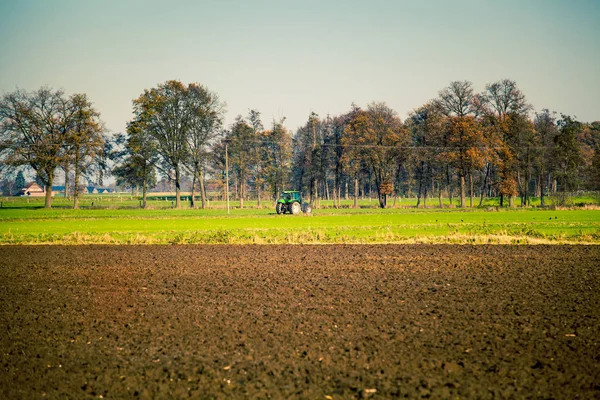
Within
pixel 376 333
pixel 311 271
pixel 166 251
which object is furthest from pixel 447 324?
pixel 166 251

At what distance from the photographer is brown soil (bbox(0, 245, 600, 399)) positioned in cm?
745

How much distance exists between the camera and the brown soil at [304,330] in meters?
7.45

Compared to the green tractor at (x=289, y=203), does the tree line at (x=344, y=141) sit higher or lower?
higher

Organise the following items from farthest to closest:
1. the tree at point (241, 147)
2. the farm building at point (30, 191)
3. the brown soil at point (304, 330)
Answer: the farm building at point (30, 191)
the tree at point (241, 147)
the brown soil at point (304, 330)

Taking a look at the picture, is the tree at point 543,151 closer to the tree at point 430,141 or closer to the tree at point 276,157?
the tree at point 430,141

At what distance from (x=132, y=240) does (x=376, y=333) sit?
22.5 metres

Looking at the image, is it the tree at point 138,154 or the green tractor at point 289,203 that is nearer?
the green tractor at point 289,203

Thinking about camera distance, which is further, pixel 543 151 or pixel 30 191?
pixel 30 191

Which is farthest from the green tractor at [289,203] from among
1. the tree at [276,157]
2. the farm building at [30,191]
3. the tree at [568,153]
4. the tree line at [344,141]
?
the farm building at [30,191]

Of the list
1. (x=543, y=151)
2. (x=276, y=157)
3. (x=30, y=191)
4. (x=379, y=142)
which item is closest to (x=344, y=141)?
(x=379, y=142)

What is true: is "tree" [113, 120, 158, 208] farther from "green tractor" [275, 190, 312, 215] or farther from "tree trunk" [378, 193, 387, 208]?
"tree trunk" [378, 193, 387, 208]

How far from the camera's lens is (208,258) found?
21.7 meters

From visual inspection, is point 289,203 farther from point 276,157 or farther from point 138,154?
point 276,157

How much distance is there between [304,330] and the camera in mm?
10164
